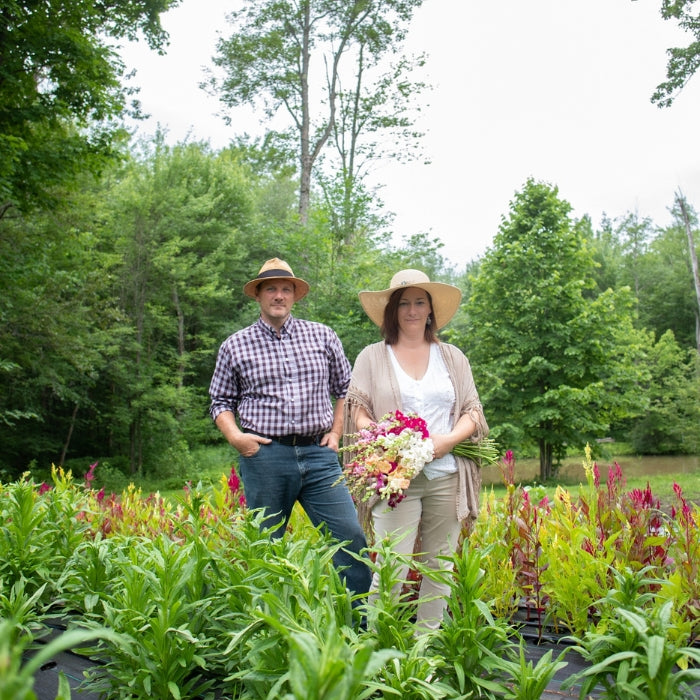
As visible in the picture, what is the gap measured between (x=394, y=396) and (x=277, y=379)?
67 centimetres

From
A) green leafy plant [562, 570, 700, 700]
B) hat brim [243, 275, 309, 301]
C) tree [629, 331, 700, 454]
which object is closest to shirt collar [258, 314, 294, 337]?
hat brim [243, 275, 309, 301]

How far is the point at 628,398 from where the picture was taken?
1742cm

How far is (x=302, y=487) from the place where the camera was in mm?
3453

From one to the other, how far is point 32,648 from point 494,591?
7.38 feet

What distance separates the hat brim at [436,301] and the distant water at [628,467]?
53.2ft

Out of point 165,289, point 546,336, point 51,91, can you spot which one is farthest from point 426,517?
point 165,289

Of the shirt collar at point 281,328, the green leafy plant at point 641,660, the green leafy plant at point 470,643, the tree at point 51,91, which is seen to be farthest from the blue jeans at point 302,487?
the tree at point 51,91

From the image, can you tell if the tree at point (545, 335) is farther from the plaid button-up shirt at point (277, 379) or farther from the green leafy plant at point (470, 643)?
the green leafy plant at point (470, 643)

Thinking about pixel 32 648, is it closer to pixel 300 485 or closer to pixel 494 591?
pixel 300 485

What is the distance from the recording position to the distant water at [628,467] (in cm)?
2081

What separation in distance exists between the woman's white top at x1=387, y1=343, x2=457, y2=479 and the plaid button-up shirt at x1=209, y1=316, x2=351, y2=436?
1.57 feet

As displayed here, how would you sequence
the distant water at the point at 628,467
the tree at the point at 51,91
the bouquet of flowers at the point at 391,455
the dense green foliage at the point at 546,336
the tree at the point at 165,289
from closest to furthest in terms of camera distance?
the bouquet of flowers at the point at 391,455
the tree at the point at 51,91
the dense green foliage at the point at 546,336
the tree at the point at 165,289
the distant water at the point at 628,467

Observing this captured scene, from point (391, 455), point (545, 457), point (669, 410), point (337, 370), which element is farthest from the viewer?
point (669, 410)

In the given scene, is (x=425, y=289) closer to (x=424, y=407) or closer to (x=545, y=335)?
(x=424, y=407)
